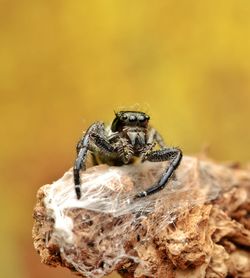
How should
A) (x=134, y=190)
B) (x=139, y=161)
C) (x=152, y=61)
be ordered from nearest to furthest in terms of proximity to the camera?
(x=134, y=190) < (x=139, y=161) < (x=152, y=61)

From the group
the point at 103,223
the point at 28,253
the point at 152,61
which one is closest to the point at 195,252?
the point at 103,223

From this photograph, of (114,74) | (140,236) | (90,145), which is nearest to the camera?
(140,236)

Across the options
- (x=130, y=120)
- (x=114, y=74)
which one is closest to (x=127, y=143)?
(x=130, y=120)

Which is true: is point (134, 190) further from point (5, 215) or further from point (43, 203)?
point (5, 215)

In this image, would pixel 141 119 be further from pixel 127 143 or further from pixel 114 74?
pixel 114 74

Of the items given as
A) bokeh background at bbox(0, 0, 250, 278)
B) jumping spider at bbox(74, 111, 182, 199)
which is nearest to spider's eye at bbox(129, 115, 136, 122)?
jumping spider at bbox(74, 111, 182, 199)

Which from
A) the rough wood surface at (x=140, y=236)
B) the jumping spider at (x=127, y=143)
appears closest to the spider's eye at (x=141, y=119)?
the jumping spider at (x=127, y=143)
